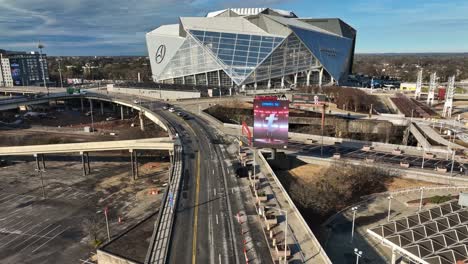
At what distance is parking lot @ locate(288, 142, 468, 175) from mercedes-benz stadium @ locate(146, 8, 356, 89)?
64.3 meters

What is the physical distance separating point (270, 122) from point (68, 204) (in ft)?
112

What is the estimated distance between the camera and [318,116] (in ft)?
300

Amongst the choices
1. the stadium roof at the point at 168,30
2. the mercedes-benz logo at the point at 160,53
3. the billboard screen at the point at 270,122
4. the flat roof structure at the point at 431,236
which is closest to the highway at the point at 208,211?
the billboard screen at the point at 270,122

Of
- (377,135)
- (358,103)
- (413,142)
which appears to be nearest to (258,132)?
(377,135)

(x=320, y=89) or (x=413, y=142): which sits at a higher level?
(x=320, y=89)

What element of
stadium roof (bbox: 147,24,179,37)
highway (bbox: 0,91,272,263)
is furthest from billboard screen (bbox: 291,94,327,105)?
stadium roof (bbox: 147,24,179,37)

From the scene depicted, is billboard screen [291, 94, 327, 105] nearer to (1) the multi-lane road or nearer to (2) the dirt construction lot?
(1) the multi-lane road

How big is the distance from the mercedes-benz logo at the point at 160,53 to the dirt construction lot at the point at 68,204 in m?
83.5

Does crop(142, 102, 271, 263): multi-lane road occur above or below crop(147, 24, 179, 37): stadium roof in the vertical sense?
below

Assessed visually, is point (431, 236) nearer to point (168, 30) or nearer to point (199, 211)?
point (199, 211)

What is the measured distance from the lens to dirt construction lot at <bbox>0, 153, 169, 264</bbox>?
1556 inches

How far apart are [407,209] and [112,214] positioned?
137 ft

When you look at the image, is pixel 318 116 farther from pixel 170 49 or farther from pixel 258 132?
pixel 170 49

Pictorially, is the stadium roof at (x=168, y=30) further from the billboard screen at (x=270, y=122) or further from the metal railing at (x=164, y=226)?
the metal railing at (x=164, y=226)
